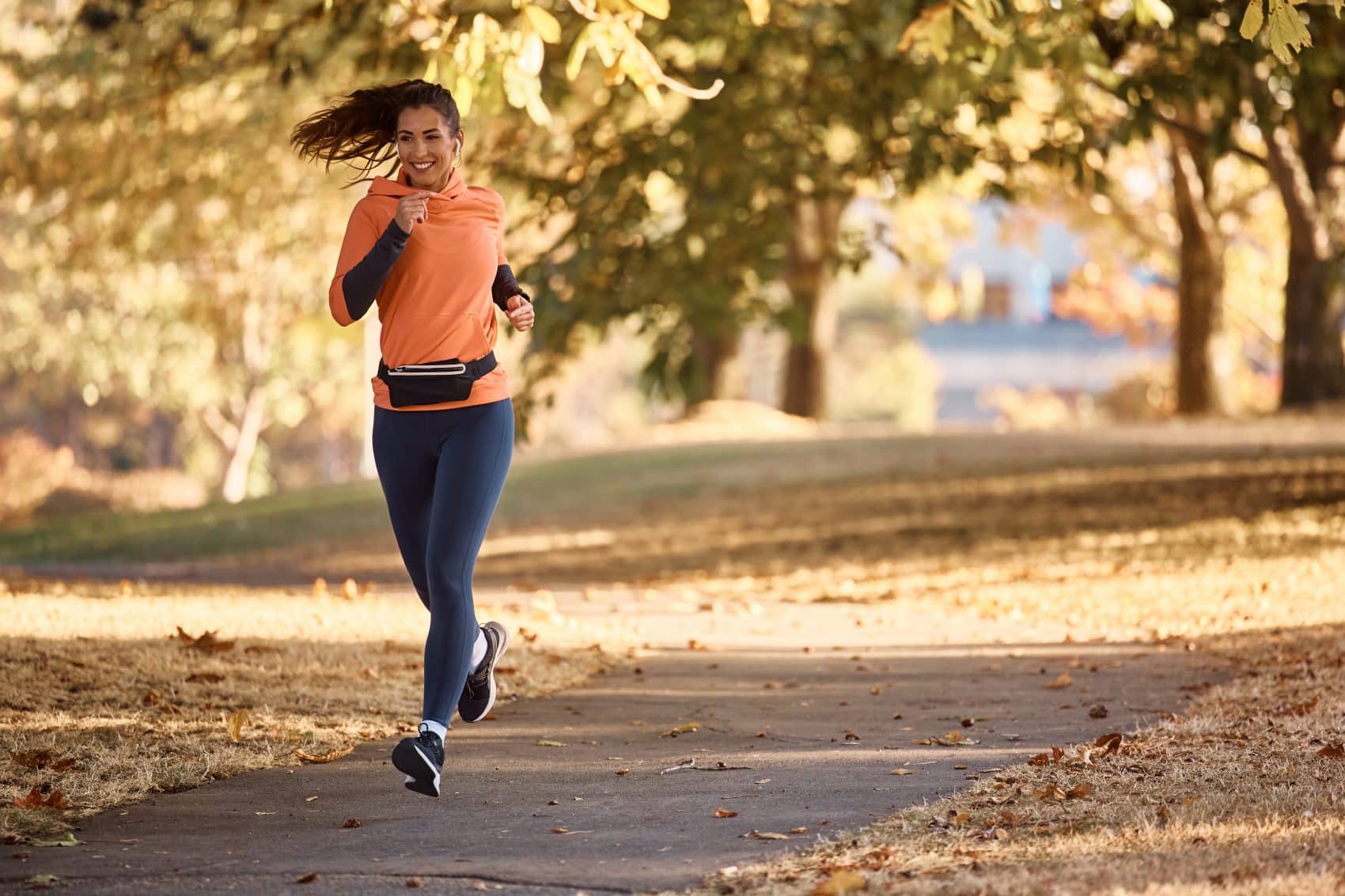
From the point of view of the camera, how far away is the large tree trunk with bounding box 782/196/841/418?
23984 millimetres

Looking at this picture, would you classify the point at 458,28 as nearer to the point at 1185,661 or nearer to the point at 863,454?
the point at 1185,661

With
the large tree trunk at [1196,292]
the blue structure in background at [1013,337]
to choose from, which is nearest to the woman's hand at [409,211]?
the large tree trunk at [1196,292]

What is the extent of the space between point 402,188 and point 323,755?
209 centimetres

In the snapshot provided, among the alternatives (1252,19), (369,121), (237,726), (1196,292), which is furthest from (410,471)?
(1196,292)

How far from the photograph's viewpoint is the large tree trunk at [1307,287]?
18.2m

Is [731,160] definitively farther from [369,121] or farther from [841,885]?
[841,885]

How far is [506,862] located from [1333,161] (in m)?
16.5

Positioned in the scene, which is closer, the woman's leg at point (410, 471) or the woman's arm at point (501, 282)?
the woman's leg at point (410, 471)

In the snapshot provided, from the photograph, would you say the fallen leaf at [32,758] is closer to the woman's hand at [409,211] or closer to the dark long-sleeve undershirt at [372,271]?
the dark long-sleeve undershirt at [372,271]

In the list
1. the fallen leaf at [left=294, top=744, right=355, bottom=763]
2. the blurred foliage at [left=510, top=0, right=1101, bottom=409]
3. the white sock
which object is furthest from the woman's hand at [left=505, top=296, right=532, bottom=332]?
the blurred foliage at [left=510, top=0, right=1101, bottom=409]

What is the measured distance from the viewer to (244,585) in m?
13.0

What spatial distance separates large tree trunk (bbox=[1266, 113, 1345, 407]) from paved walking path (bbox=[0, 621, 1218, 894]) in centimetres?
1059

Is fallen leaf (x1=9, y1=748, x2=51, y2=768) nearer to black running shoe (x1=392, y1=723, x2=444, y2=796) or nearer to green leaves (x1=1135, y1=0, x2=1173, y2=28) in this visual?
black running shoe (x1=392, y1=723, x2=444, y2=796)

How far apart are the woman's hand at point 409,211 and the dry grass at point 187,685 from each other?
6.64 ft
